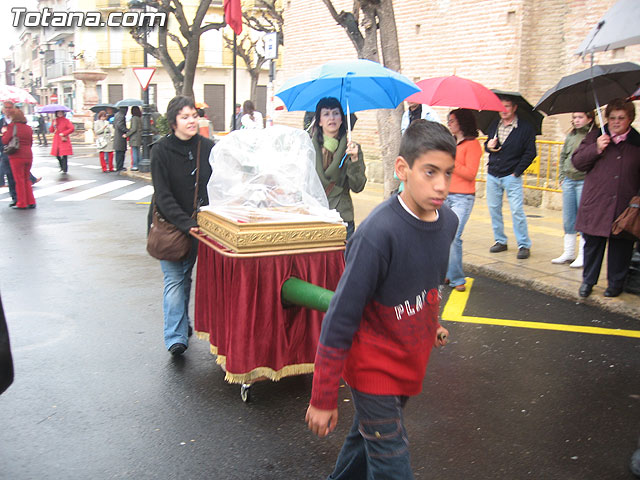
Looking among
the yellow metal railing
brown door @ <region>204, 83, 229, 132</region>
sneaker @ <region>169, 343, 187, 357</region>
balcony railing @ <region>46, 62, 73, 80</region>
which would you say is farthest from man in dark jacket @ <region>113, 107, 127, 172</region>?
balcony railing @ <region>46, 62, 73, 80</region>

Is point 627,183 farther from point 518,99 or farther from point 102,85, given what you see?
point 102,85

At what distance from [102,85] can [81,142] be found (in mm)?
14808

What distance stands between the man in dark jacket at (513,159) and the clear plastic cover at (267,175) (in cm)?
407

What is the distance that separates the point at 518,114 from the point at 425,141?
5963mm

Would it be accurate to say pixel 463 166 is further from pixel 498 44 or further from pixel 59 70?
pixel 59 70

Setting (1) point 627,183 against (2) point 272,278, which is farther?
(1) point 627,183

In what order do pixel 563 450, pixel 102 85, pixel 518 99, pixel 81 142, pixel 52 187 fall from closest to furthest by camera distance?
pixel 563 450 < pixel 518 99 < pixel 52 187 < pixel 81 142 < pixel 102 85

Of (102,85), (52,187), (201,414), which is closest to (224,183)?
(201,414)

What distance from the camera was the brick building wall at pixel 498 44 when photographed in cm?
1103

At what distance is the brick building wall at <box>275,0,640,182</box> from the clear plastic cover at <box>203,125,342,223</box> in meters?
5.73

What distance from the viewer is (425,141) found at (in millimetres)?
2248

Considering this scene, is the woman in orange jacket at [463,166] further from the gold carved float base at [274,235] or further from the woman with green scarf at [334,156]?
the gold carved float base at [274,235]

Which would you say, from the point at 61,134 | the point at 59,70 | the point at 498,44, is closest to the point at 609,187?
the point at 498,44

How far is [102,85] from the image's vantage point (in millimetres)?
51344
